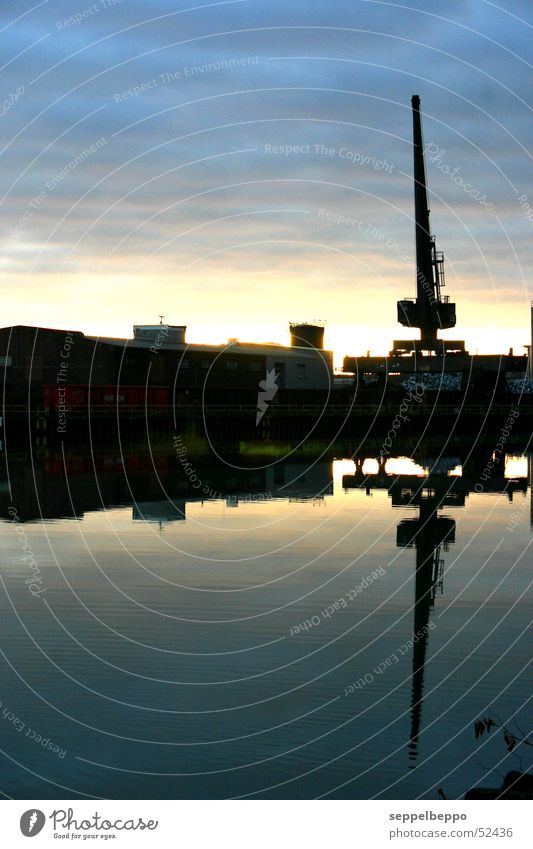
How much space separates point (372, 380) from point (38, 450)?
66.5 metres

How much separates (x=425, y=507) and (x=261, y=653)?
72.1 feet

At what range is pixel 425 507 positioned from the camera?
38375 millimetres

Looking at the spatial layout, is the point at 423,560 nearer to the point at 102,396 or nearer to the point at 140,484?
the point at 140,484

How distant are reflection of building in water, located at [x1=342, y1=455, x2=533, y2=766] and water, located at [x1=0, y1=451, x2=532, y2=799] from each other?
0.09 meters

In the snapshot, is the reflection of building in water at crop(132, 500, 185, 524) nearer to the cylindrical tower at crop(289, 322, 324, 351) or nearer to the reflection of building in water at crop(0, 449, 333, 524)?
the reflection of building in water at crop(0, 449, 333, 524)

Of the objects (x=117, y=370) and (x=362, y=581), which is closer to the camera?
(x=362, y=581)

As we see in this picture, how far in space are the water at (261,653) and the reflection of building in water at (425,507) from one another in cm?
9

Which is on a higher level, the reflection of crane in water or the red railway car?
the red railway car

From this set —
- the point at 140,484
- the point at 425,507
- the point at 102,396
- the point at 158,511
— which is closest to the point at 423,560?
the point at 425,507

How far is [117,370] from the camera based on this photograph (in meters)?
95.4

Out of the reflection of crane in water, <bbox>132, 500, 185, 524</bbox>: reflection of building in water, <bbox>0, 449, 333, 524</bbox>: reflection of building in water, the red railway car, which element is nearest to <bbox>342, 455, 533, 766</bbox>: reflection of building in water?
the reflection of crane in water

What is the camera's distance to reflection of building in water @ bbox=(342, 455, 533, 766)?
17.4 meters

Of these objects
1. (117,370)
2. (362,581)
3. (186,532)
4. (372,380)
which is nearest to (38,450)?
(117,370)

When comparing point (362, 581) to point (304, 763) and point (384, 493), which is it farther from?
point (384, 493)
